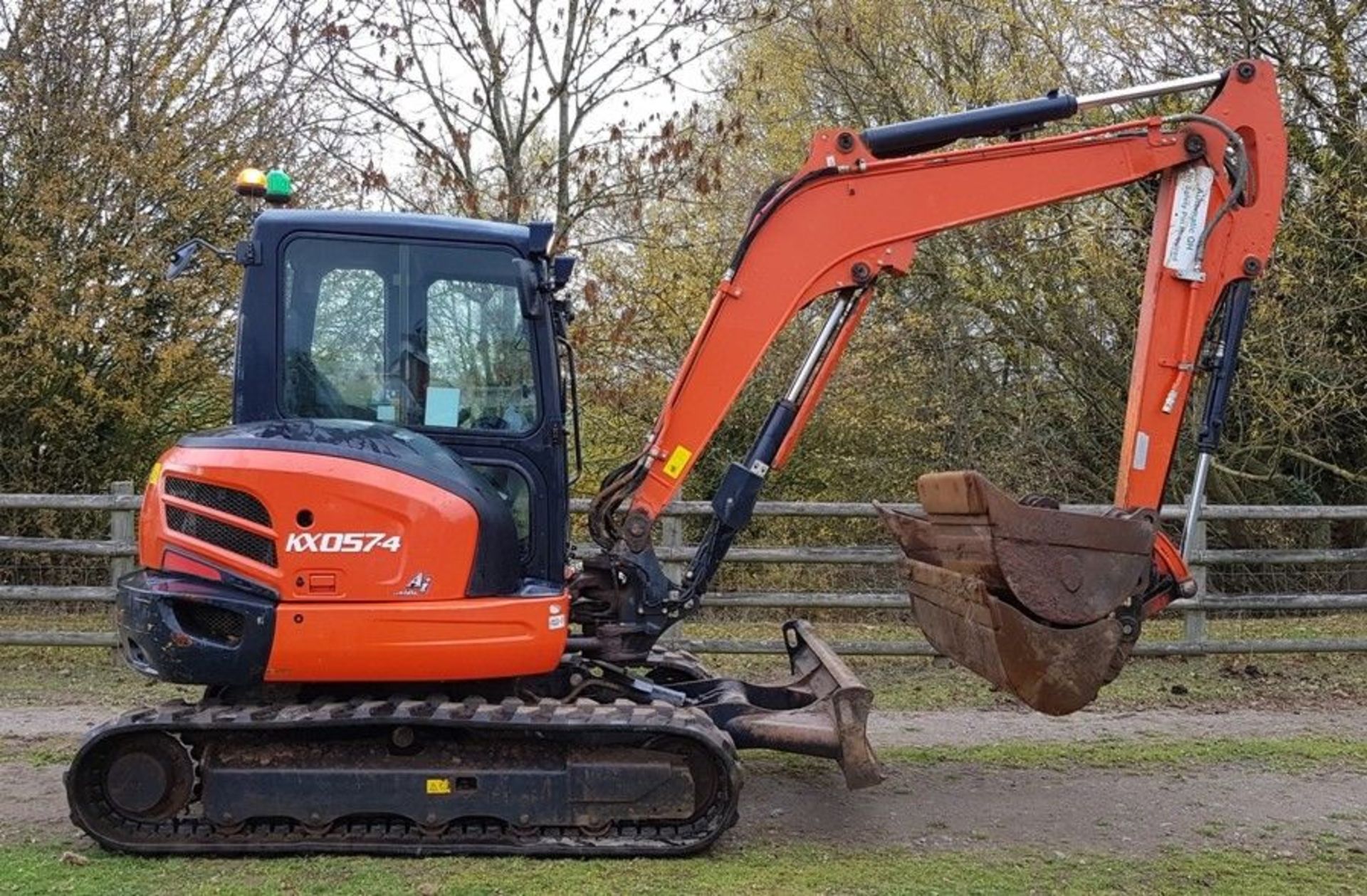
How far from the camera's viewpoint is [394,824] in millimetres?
5195

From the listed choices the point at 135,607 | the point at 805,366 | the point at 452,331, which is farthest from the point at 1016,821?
the point at 135,607

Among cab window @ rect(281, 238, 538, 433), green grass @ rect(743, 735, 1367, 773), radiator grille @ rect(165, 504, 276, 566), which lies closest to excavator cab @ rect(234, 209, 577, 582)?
cab window @ rect(281, 238, 538, 433)

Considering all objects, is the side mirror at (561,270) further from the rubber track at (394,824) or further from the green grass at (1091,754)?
the green grass at (1091,754)

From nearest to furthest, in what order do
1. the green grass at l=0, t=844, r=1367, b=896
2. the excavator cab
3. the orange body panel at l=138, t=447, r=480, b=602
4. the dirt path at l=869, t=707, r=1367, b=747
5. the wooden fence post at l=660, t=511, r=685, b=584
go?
the green grass at l=0, t=844, r=1367, b=896 → the orange body panel at l=138, t=447, r=480, b=602 → the excavator cab → the dirt path at l=869, t=707, r=1367, b=747 → the wooden fence post at l=660, t=511, r=685, b=584

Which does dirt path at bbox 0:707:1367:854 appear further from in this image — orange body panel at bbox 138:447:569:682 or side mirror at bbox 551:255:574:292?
side mirror at bbox 551:255:574:292

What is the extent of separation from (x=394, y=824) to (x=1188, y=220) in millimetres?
4398

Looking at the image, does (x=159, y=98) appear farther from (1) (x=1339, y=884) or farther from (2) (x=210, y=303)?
(1) (x=1339, y=884)

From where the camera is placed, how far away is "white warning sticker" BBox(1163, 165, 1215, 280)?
559 cm

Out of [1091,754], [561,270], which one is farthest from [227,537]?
[1091,754]

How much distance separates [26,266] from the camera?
1108cm

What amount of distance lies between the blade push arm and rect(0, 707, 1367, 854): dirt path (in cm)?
148

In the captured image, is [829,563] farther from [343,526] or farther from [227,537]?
[227,537]

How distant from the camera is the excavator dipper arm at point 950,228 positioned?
18.3ft

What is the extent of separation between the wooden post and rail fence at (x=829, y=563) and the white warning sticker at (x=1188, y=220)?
3.82m
